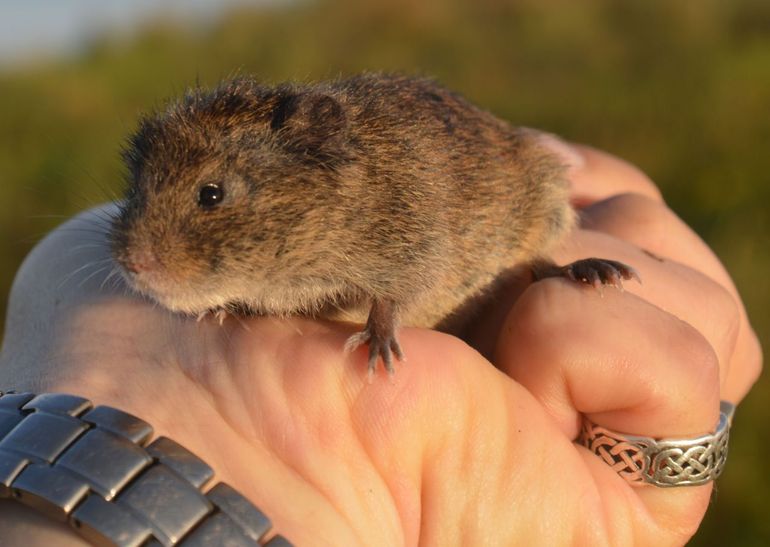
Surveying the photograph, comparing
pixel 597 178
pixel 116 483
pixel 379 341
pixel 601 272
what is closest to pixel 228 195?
pixel 379 341

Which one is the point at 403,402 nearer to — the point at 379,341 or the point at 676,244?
the point at 379,341

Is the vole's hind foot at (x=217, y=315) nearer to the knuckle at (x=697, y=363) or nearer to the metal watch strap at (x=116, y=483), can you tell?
the metal watch strap at (x=116, y=483)

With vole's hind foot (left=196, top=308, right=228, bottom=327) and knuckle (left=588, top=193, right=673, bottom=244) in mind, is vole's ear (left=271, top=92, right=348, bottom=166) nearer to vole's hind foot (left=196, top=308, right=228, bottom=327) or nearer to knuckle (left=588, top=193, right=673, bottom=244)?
vole's hind foot (left=196, top=308, right=228, bottom=327)

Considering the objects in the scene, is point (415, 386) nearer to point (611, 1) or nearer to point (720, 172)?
point (720, 172)

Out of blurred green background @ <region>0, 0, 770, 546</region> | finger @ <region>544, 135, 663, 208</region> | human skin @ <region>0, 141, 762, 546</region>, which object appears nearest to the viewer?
human skin @ <region>0, 141, 762, 546</region>

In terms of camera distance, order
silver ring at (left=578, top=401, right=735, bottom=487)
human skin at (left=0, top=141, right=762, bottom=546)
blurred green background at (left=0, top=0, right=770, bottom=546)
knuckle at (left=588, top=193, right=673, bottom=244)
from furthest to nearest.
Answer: blurred green background at (left=0, top=0, right=770, bottom=546) < knuckle at (left=588, top=193, right=673, bottom=244) < silver ring at (left=578, top=401, right=735, bottom=487) < human skin at (left=0, top=141, right=762, bottom=546)

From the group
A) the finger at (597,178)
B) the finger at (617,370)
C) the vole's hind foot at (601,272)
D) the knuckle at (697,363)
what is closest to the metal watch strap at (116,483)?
the finger at (617,370)

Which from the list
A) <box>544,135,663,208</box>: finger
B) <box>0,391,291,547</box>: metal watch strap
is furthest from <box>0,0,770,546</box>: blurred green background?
<box>0,391,291,547</box>: metal watch strap
